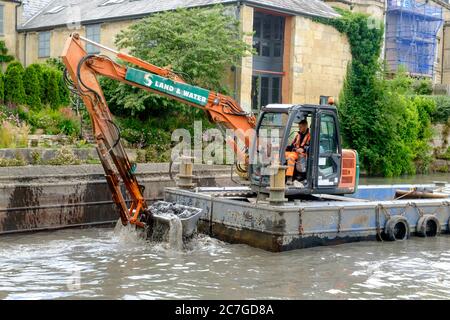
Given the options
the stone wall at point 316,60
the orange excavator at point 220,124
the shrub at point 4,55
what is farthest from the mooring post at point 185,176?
the shrub at point 4,55

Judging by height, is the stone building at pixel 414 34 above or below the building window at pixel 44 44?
above

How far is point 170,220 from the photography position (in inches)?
519

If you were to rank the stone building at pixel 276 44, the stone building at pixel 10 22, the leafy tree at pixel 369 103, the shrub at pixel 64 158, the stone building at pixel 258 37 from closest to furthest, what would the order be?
1. the shrub at pixel 64 158
2. the stone building at pixel 276 44
3. the stone building at pixel 258 37
4. the leafy tree at pixel 369 103
5. the stone building at pixel 10 22

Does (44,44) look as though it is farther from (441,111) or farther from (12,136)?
(441,111)

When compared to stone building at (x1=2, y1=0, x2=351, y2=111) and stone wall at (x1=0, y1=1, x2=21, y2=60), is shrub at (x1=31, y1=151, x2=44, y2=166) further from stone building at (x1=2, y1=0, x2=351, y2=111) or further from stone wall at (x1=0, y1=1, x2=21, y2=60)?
stone wall at (x1=0, y1=1, x2=21, y2=60)

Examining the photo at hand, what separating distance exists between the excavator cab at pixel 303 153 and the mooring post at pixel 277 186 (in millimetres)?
379

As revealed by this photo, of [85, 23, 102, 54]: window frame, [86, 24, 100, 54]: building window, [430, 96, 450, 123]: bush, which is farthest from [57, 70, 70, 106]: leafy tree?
[430, 96, 450, 123]: bush

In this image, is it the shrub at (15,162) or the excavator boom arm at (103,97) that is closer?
the excavator boom arm at (103,97)

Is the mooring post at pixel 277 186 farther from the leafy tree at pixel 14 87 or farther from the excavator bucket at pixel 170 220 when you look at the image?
the leafy tree at pixel 14 87

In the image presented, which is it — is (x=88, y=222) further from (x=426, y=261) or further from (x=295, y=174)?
(x=426, y=261)

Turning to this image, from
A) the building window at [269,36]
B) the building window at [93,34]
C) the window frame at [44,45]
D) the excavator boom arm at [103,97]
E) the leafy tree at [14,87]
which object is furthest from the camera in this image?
the window frame at [44,45]

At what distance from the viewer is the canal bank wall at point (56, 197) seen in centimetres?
1470

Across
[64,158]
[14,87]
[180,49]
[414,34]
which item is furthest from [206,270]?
[414,34]

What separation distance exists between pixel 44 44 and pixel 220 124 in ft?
68.8
